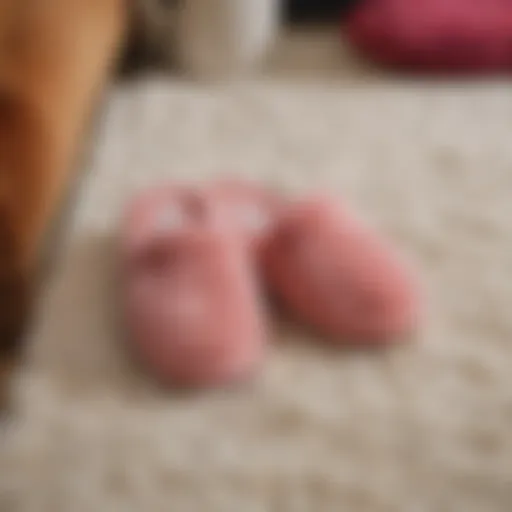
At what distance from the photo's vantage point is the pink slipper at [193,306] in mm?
902

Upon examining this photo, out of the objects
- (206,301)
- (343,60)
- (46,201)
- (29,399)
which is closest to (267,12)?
(343,60)

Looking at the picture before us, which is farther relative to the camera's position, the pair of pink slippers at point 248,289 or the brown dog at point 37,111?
the brown dog at point 37,111

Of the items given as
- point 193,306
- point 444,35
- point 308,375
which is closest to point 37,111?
point 193,306

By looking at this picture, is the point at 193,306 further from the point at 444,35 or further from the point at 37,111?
the point at 444,35

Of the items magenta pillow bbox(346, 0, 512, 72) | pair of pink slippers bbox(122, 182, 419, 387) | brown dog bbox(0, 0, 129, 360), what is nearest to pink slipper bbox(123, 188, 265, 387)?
pair of pink slippers bbox(122, 182, 419, 387)

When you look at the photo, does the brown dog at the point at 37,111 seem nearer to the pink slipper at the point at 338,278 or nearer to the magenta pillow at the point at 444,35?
the pink slipper at the point at 338,278

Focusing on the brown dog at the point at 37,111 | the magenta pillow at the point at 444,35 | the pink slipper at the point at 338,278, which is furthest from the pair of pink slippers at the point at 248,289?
the magenta pillow at the point at 444,35

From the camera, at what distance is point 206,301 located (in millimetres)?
929

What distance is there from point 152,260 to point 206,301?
0.08 m

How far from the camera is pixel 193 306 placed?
0.92 m

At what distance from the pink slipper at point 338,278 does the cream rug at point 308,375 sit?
26 millimetres

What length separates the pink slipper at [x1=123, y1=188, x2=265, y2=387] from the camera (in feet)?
2.96

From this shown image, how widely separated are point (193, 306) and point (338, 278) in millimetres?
133

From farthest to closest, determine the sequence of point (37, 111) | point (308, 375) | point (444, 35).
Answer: point (444, 35), point (37, 111), point (308, 375)
